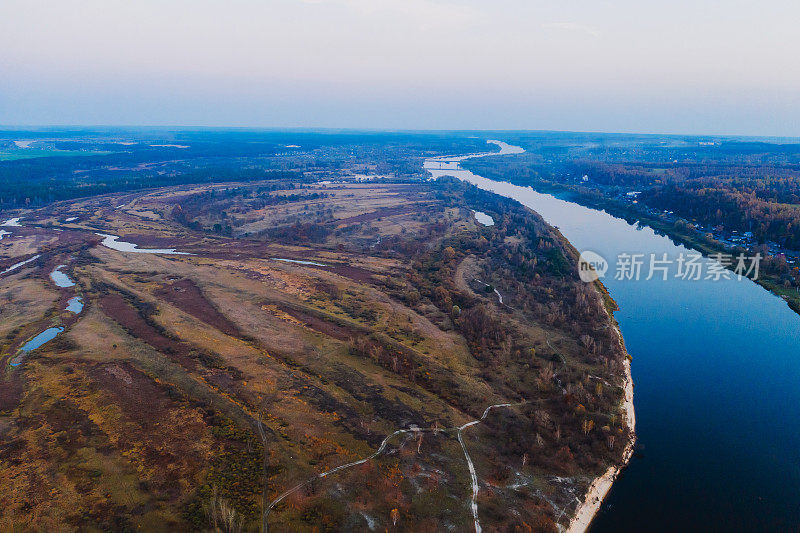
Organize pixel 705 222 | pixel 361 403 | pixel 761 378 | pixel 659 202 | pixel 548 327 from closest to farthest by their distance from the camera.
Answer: pixel 361 403 < pixel 761 378 < pixel 548 327 < pixel 705 222 < pixel 659 202

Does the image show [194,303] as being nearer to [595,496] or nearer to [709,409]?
[595,496]

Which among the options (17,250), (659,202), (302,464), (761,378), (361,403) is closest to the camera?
(302,464)

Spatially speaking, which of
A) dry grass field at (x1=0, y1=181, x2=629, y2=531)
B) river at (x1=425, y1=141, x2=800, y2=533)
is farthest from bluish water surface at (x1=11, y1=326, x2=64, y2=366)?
river at (x1=425, y1=141, x2=800, y2=533)

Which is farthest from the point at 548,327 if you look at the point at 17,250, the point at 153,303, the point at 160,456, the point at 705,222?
the point at 17,250

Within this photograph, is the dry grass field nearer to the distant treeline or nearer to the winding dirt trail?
the winding dirt trail

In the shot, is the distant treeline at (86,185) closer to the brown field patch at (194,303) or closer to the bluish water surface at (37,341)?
the brown field patch at (194,303)

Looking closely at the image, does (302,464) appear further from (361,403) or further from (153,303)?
(153,303)
